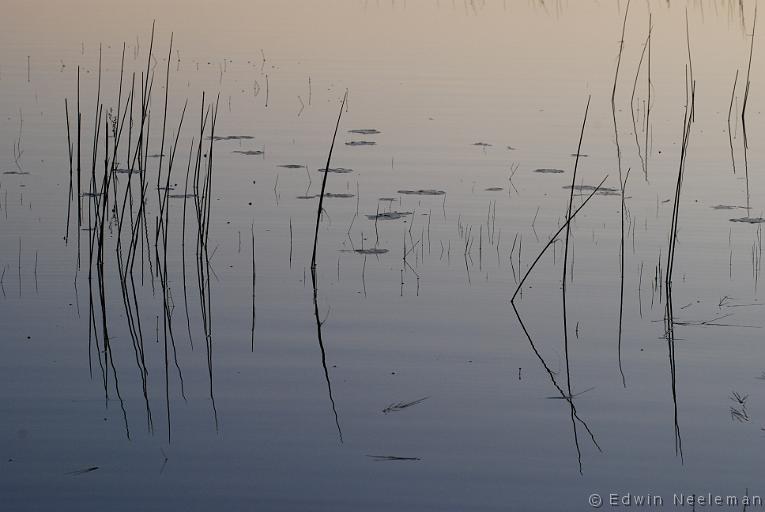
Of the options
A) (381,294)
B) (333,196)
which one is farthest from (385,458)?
(333,196)

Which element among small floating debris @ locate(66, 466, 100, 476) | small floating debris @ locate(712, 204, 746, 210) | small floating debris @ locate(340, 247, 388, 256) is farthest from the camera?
small floating debris @ locate(712, 204, 746, 210)

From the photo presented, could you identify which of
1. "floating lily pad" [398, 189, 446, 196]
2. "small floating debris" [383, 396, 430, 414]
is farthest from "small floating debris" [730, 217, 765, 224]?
"small floating debris" [383, 396, 430, 414]

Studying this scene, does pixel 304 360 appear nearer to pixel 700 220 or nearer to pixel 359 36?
pixel 700 220

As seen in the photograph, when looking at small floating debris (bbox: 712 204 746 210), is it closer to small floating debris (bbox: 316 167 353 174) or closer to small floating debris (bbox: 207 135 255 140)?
small floating debris (bbox: 316 167 353 174)

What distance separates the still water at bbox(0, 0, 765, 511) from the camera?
11.3 ft

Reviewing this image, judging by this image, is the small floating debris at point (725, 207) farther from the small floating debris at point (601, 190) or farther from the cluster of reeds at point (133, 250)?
the cluster of reeds at point (133, 250)

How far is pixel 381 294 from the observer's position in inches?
199

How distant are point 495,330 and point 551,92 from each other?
4.88 m

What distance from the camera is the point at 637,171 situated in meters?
7.11

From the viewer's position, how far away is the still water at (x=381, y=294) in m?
3.44

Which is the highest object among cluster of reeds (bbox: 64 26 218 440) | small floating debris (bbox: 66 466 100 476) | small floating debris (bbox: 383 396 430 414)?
cluster of reeds (bbox: 64 26 218 440)

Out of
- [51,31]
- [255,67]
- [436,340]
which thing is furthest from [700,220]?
[51,31]

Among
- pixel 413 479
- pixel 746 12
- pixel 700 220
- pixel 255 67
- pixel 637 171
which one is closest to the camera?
pixel 413 479

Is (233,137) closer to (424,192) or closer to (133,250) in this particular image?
(424,192)
